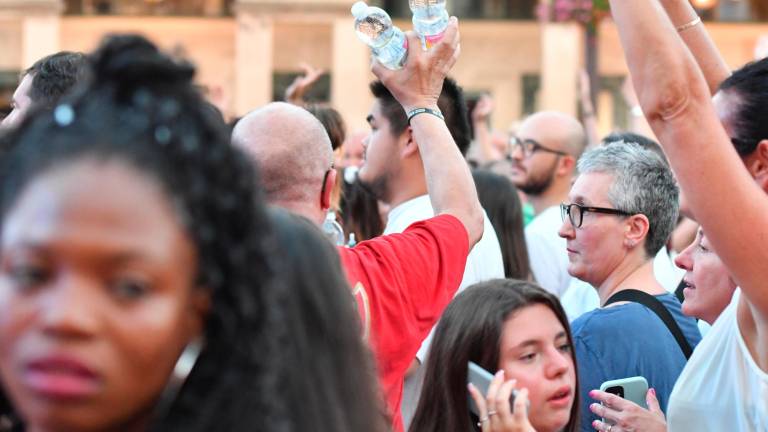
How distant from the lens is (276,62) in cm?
2773

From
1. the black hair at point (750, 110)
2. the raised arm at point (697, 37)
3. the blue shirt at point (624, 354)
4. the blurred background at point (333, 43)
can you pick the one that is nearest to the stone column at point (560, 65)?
the blurred background at point (333, 43)

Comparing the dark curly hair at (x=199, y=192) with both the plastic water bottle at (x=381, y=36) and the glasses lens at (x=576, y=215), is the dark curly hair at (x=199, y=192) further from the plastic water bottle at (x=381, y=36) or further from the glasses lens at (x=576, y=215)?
the glasses lens at (x=576, y=215)

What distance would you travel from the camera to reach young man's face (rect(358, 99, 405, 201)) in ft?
17.1

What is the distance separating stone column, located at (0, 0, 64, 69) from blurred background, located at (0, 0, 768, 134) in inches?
0.8

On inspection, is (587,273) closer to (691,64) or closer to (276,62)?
(691,64)

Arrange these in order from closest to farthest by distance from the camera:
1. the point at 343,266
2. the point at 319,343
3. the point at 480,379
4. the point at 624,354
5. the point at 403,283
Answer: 1. the point at 319,343
2. the point at 343,266
3. the point at 480,379
4. the point at 403,283
5. the point at 624,354

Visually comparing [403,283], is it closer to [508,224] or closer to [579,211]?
[579,211]

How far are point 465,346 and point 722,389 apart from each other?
1011 millimetres

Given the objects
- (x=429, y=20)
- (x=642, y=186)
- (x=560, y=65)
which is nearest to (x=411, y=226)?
(x=429, y=20)

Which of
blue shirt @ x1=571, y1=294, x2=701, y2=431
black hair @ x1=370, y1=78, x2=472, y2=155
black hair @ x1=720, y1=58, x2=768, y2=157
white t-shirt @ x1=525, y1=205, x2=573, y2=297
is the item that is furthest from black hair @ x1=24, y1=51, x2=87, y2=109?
white t-shirt @ x1=525, y1=205, x2=573, y2=297

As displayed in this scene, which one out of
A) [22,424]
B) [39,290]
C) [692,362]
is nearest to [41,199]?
[39,290]

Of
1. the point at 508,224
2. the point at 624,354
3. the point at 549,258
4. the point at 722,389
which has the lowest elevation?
the point at 549,258

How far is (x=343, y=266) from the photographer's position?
2.14 metres

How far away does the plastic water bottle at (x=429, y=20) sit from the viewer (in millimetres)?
3601
